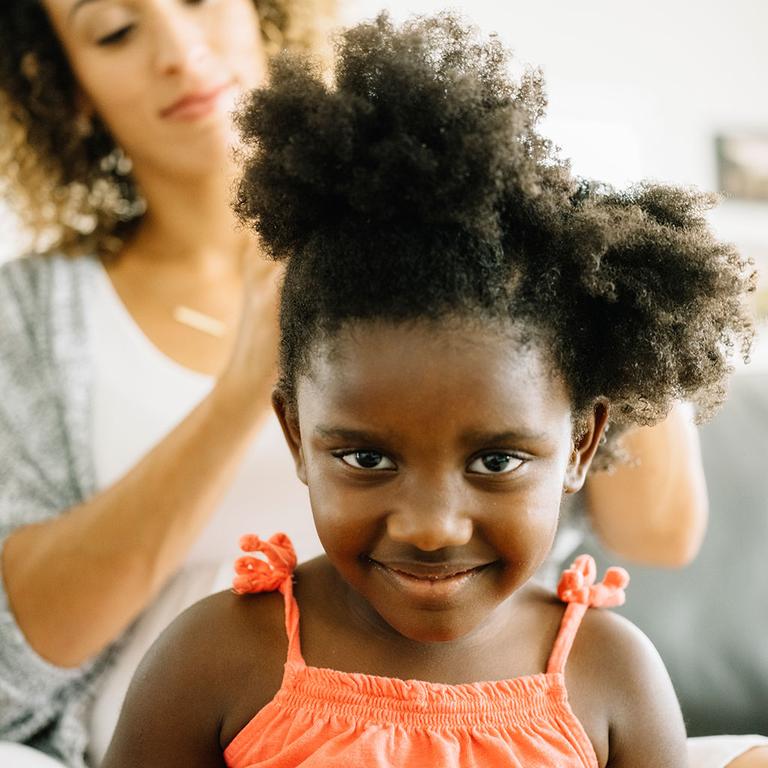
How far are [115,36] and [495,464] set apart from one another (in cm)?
80

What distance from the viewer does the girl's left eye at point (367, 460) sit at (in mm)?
648

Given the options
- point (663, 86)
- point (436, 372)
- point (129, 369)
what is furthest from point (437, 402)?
point (663, 86)

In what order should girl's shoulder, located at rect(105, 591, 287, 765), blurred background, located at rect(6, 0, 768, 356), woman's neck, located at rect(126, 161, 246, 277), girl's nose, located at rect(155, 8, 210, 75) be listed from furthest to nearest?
1. blurred background, located at rect(6, 0, 768, 356)
2. woman's neck, located at rect(126, 161, 246, 277)
3. girl's nose, located at rect(155, 8, 210, 75)
4. girl's shoulder, located at rect(105, 591, 287, 765)

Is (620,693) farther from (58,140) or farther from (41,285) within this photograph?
(58,140)

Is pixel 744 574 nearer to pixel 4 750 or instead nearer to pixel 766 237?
pixel 4 750

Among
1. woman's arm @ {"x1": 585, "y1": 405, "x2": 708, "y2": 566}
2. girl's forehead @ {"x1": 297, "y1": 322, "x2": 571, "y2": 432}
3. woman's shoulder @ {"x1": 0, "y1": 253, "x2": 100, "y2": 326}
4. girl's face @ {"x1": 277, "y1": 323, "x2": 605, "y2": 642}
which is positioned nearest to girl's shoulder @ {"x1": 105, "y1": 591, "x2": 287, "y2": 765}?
girl's face @ {"x1": 277, "y1": 323, "x2": 605, "y2": 642}

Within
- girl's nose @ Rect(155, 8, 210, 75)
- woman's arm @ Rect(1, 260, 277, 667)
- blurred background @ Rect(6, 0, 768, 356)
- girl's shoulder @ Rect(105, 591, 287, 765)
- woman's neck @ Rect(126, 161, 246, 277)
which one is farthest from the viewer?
blurred background @ Rect(6, 0, 768, 356)

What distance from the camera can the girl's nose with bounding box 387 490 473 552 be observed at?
620 millimetres

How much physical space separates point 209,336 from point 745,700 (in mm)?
857

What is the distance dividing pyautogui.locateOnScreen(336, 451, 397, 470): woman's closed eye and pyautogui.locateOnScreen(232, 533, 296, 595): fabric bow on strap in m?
0.17

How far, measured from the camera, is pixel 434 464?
2.07ft

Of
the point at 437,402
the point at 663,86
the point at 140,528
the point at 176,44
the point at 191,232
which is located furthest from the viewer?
the point at 663,86

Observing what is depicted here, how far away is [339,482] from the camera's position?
26.0 inches

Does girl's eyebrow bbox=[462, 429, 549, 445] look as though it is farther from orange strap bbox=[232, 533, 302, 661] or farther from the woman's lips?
the woman's lips
